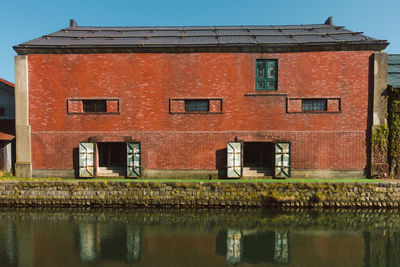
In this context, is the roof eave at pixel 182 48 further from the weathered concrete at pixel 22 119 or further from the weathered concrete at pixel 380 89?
the weathered concrete at pixel 22 119

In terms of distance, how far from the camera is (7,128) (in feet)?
39.3

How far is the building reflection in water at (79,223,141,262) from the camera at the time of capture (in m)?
6.11

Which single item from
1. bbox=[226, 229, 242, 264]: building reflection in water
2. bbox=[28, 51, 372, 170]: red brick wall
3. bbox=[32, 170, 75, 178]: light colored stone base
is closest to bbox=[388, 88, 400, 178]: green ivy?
bbox=[28, 51, 372, 170]: red brick wall

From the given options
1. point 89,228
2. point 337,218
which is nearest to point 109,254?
point 89,228

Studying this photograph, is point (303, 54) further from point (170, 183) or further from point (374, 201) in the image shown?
point (170, 183)

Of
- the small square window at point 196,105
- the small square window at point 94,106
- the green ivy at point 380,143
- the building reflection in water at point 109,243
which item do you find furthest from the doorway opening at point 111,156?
the green ivy at point 380,143

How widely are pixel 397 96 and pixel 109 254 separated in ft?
50.8

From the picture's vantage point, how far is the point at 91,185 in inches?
367

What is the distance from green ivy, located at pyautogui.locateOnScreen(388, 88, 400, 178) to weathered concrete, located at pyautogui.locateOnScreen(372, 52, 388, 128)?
14.2 inches

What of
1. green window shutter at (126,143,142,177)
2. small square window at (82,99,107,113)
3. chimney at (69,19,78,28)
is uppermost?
chimney at (69,19,78,28)

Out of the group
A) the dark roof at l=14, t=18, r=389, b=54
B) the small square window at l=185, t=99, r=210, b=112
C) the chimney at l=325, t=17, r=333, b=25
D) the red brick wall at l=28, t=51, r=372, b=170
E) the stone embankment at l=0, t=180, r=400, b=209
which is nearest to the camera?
the stone embankment at l=0, t=180, r=400, b=209

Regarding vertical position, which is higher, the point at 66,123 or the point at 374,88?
the point at 374,88

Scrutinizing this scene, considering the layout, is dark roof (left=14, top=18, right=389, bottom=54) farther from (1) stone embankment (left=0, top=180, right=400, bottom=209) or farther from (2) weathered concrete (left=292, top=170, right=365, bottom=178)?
(1) stone embankment (left=0, top=180, right=400, bottom=209)

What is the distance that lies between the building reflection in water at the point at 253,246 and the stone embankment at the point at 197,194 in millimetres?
1825
